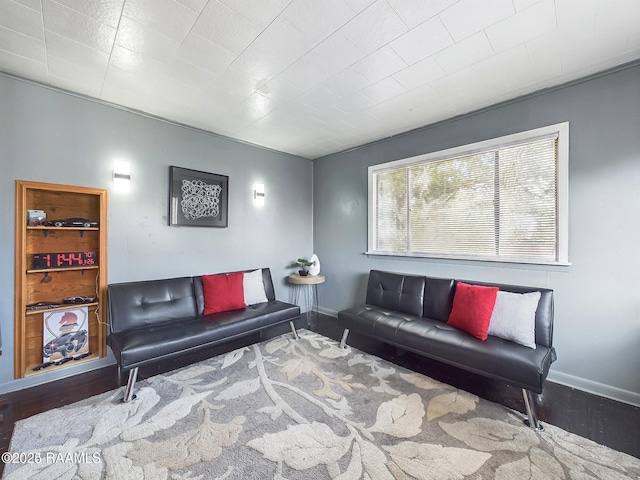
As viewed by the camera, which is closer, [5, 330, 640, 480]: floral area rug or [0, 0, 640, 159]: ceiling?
[5, 330, 640, 480]: floral area rug

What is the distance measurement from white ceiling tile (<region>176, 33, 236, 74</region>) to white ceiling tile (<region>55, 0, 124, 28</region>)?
0.39 metres

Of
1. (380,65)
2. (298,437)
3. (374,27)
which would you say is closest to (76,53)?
(374,27)

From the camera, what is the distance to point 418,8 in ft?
5.52

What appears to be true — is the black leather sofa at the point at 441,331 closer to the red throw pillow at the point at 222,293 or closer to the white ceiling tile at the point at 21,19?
the red throw pillow at the point at 222,293

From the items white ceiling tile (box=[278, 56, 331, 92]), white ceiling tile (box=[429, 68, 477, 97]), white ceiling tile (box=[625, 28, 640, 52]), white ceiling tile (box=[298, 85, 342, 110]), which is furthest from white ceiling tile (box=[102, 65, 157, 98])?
white ceiling tile (box=[625, 28, 640, 52])

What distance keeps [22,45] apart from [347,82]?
97.8 inches

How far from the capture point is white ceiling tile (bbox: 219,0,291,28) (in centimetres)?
164

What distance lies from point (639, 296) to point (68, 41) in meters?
4.72

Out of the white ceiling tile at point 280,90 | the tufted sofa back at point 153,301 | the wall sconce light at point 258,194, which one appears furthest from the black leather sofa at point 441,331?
the white ceiling tile at point 280,90

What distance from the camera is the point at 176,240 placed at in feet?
11.1

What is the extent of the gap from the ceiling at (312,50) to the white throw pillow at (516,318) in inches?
76.9

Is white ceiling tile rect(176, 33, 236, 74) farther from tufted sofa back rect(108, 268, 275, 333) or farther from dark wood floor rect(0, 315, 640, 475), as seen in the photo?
dark wood floor rect(0, 315, 640, 475)

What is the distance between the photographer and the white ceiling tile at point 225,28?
5.61 ft

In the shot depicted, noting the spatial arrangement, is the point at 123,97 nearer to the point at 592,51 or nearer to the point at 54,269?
the point at 54,269
